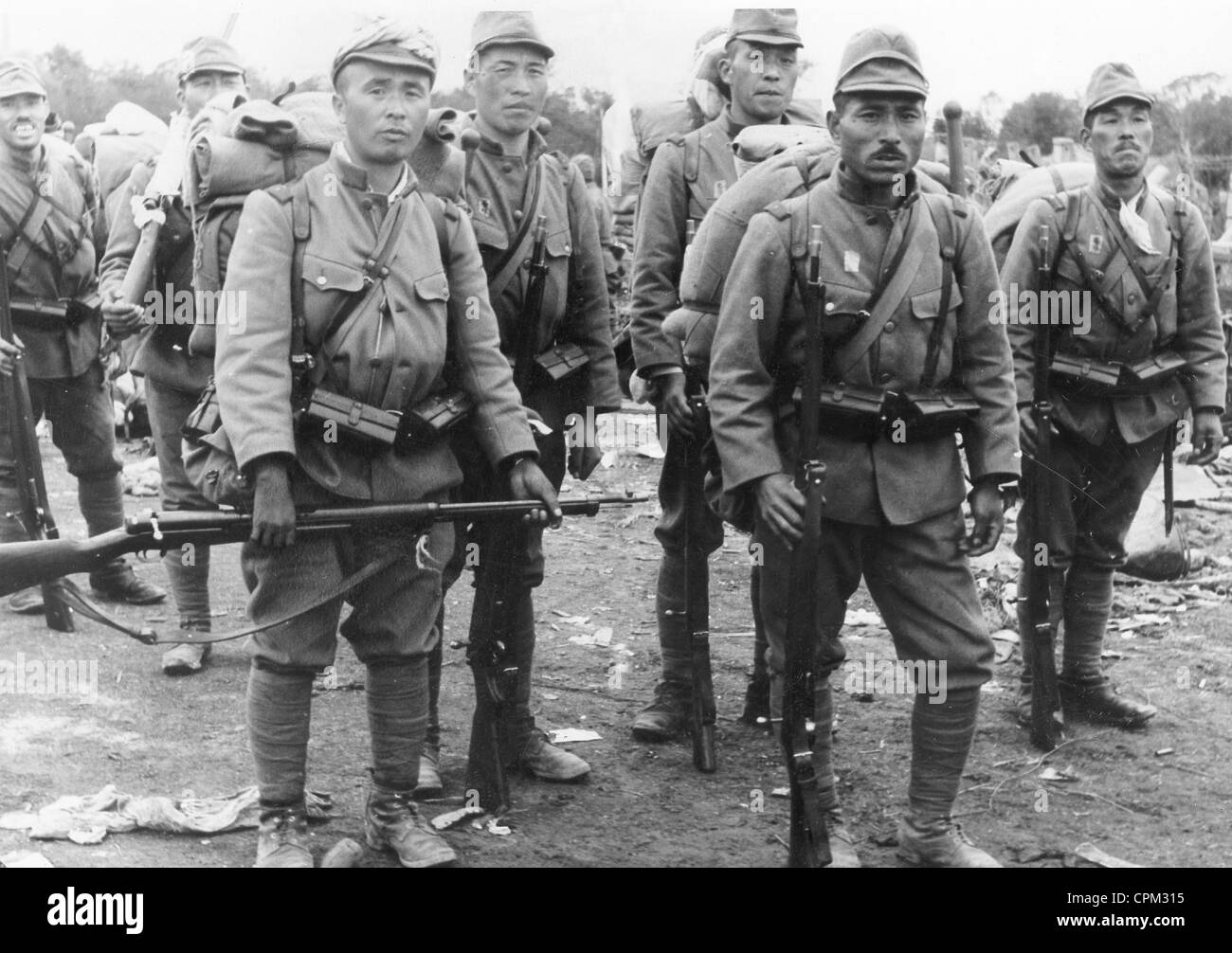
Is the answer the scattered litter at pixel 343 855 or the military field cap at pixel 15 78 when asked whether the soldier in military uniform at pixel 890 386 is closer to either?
the scattered litter at pixel 343 855

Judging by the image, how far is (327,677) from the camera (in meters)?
6.27

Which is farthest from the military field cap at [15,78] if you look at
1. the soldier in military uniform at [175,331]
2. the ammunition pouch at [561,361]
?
the ammunition pouch at [561,361]

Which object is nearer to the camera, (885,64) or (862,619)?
(885,64)

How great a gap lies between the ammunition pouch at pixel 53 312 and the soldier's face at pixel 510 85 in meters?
2.79

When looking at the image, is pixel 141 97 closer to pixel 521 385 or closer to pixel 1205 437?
pixel 521 385

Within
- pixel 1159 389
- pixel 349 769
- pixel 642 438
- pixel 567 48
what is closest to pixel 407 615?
pixel 349 769

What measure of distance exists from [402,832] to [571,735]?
54.5 inches

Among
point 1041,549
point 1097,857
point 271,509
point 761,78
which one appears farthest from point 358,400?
point 1041,549

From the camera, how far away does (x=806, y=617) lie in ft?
13.7

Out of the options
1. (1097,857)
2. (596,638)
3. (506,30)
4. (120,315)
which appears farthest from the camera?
(596,638)

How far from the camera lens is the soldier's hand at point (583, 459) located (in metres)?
5.46
